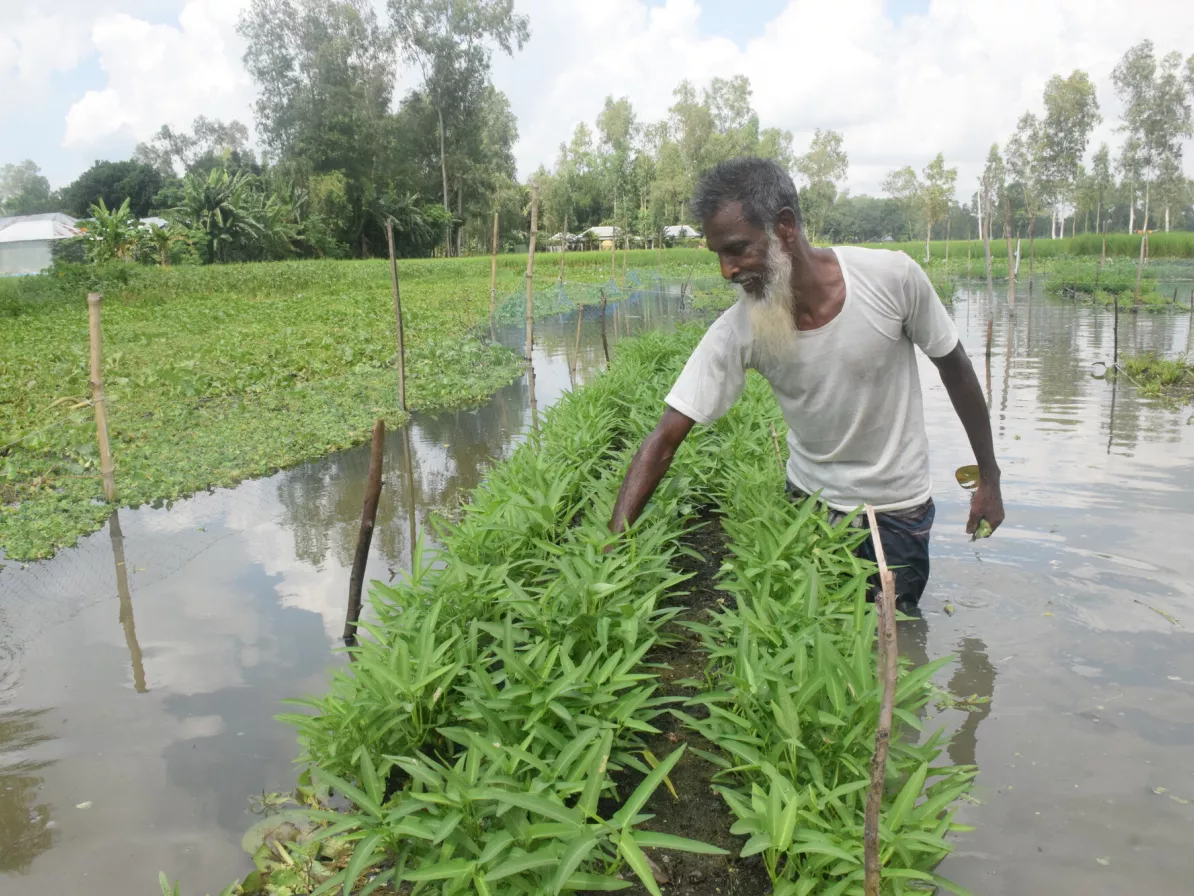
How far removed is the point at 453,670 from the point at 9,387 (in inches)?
381

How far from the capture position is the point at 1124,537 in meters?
5.27

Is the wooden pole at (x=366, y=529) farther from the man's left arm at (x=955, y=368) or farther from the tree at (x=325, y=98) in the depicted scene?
the tree at (x=325, y=98)

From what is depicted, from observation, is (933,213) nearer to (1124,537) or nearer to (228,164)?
(228,164)

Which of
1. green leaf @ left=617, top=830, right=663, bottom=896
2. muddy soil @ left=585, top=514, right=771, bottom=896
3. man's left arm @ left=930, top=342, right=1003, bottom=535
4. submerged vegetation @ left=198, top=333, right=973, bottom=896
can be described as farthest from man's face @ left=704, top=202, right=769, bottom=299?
green leaf @ left=617, top=830, right=663, bottom=896

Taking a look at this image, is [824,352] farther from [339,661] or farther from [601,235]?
[601,235]

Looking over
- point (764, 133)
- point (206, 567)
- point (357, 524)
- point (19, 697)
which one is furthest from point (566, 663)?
point (764, 133)

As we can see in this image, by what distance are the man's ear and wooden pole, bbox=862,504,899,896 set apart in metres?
1.49

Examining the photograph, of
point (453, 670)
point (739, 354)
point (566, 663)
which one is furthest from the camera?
point (739, 354)

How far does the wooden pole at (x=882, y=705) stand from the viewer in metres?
1.19

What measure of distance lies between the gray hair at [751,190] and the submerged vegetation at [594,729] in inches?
40.8

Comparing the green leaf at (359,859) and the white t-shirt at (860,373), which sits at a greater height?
the white t-shirt at (860,373)

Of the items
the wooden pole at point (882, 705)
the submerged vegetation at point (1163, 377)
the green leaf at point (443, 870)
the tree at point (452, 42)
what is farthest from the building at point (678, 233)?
the wooden pole at point (882, 705)

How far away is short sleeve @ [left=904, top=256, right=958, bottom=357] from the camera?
268cm

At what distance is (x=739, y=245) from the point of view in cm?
260
